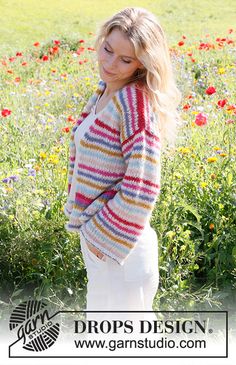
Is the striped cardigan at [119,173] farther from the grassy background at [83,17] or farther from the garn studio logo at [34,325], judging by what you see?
the grassy background at [83,17]

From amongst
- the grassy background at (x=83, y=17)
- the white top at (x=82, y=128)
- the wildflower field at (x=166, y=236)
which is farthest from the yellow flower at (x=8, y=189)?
the grassy background at (x=83, y=17)

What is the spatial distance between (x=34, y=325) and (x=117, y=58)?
1631 mm

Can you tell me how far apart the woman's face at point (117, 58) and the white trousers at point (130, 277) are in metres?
0.60

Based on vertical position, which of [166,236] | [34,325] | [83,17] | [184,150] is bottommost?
[34,325]

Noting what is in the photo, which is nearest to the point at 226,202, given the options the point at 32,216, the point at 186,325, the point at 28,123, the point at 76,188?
the point at 186,325

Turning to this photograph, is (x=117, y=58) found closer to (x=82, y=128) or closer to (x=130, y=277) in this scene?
(x=82, y=128)

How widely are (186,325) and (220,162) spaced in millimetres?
1181

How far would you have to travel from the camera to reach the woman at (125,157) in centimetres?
228

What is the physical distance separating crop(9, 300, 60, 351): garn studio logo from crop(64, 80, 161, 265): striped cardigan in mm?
976

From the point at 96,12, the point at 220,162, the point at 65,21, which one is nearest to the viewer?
the point at 220,162

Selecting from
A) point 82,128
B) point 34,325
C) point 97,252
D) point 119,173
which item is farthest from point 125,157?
point 34,325

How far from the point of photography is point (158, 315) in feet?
11.1

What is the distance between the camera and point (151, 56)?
90.0 inches

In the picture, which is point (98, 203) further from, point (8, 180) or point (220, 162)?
point (220, 162)
